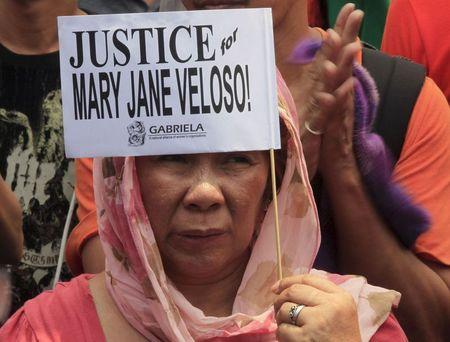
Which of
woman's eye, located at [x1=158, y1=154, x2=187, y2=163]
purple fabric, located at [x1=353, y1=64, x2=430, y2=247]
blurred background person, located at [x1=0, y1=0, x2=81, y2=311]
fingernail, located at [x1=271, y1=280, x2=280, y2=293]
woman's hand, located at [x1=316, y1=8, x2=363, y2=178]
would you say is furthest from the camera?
blurred background person, located at [x1=0, y1=0, x2=81, y2=311]

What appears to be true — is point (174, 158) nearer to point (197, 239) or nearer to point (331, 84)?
point (197, 239)

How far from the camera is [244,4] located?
342 cm

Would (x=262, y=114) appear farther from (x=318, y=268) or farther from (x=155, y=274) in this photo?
(x=318, y=268)

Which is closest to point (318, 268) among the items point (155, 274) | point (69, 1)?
point (155, 274)

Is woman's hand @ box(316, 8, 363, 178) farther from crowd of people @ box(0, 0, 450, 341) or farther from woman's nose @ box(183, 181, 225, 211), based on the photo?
woman's nose @ box(183, 181, 225, 211)

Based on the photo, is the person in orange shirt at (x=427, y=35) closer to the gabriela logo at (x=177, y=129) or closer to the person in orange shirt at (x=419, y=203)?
the person in orange shirt at (x=419, y=203)

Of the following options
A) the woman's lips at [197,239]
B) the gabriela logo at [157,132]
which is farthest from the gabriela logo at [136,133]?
the woman's lips at [197,239]

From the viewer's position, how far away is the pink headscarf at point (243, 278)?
2.89m

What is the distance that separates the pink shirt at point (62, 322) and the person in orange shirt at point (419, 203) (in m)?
0.26

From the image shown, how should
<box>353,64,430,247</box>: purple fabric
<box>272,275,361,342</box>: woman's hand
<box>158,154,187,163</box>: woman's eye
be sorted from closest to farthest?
1. <box>272,275,361,342</box>: woman's hand
2. <box>158,154,187,163</box>: woman's eye
3. <box>353,64,430,247</box>: purple fabric

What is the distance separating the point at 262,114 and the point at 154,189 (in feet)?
0.94

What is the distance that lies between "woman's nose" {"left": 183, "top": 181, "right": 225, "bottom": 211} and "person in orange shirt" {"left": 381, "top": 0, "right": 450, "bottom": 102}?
120 cm

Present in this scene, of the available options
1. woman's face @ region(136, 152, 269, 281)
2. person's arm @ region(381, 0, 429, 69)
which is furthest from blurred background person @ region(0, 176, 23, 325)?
person's arm @ region(381, 0, 429, 69)

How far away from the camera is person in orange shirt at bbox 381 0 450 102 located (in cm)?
386
